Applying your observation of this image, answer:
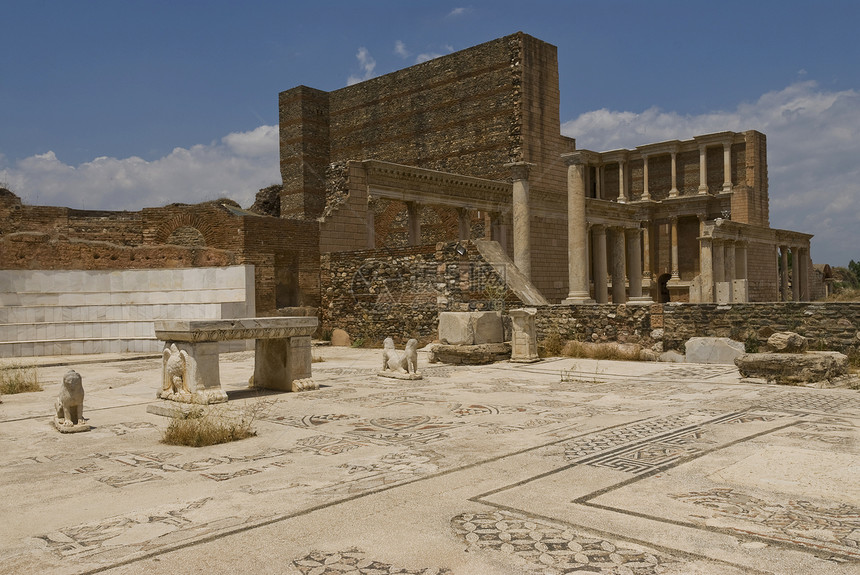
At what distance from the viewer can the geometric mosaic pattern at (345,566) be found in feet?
9.63

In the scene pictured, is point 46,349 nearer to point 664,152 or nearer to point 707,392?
point 707,392

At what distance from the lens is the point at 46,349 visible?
48.8 ft

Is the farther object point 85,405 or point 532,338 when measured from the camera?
point 532,338

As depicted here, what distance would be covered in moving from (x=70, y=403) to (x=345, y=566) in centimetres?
458

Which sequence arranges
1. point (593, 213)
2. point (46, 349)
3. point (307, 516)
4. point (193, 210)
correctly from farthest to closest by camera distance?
point (593, 213) < point (193, 210) < point (46, 349) < point (307, 516)

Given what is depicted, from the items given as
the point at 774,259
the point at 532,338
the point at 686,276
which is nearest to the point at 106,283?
the point at 532,338

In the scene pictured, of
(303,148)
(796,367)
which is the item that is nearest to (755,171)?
(303,148)

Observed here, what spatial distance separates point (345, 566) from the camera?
9.84ft

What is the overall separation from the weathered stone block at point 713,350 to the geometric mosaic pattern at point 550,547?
8.96m

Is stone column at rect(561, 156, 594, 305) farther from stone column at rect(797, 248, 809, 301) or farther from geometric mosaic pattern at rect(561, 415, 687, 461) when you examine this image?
stone column at rect(797, 248, 809, 301)

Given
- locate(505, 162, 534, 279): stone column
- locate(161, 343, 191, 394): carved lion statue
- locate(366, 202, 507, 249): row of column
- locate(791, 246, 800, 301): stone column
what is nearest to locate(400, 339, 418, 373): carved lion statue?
locate(161, 343, 191, 394): carved lion statue

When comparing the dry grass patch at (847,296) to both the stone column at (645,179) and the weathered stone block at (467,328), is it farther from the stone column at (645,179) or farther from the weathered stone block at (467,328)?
the weathered stone block at (467,328)

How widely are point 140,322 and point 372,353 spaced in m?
5.44

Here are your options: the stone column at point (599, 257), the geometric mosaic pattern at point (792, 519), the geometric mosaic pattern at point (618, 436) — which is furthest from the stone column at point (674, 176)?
the geometric mosaic pattern at point (792, 519)
